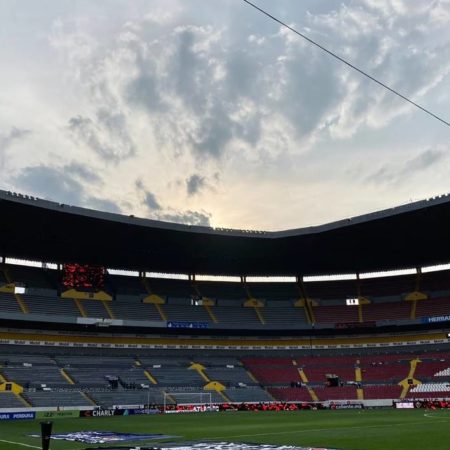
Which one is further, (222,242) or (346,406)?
(222,242)

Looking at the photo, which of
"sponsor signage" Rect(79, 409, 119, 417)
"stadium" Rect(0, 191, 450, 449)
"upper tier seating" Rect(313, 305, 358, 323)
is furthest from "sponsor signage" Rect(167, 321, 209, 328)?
"sponsor signage" Rect(79, 409, 119, 417)

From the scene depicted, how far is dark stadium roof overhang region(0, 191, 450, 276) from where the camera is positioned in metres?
59.2

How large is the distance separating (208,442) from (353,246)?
51484 mm

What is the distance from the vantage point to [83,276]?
7175cm

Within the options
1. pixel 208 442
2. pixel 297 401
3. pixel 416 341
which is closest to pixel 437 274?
pixel 416 341

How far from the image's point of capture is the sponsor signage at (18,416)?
46763 mm

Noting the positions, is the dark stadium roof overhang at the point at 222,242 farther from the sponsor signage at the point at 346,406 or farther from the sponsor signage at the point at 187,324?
the sponsor signage at the point at 346,406

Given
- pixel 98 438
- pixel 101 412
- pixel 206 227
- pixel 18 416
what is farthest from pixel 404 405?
pixel 98 438

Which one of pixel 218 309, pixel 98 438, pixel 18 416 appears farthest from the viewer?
pixel 218 309

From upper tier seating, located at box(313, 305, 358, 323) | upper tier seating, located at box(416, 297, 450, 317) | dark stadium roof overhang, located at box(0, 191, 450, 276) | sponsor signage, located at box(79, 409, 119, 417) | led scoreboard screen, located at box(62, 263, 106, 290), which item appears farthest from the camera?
upper tier seating, located at box(313, 305, 358, 323)

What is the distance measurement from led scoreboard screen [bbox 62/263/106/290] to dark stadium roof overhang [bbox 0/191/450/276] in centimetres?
150

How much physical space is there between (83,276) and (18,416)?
26.4m

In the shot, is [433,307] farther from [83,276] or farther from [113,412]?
[83,276]

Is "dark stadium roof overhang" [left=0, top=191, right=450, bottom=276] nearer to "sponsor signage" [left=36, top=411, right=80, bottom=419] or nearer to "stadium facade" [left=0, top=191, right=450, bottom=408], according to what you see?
"stadium facade" [left=0, top=191, right=450, bottom=408]
